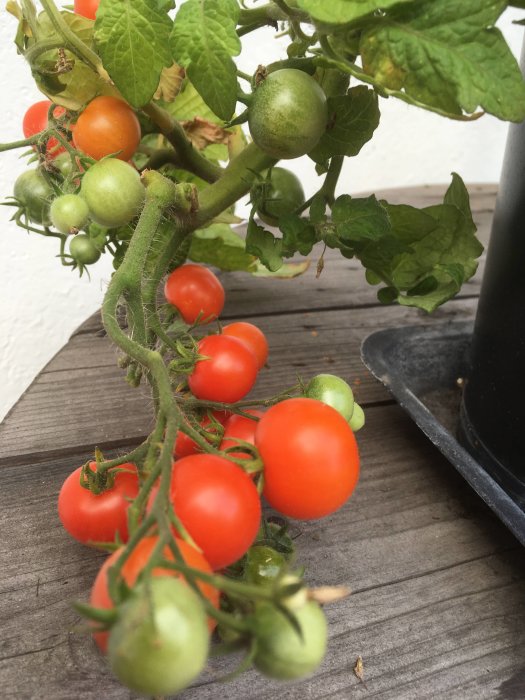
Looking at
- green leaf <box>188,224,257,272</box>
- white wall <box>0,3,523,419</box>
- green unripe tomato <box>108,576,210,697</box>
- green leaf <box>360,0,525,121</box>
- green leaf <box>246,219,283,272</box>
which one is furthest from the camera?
white wall <box>0,3,523,419</box>

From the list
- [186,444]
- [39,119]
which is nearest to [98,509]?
[186,444]

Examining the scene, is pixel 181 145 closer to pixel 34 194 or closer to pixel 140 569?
pixel 34 194

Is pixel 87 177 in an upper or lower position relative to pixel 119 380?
upper

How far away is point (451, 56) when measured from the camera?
25 centimetres

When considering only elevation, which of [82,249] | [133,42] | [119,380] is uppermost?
[133,42]

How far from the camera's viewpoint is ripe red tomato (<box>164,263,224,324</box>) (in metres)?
0.40

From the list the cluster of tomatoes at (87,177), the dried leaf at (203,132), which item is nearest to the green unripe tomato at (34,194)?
the cluster of tomatoes at (87,177)

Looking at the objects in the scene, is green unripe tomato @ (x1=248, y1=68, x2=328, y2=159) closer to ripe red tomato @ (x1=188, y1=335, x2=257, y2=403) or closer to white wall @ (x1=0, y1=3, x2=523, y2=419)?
ripe red tomato @ (x1=188, y1=335, x2=257, y2=403)

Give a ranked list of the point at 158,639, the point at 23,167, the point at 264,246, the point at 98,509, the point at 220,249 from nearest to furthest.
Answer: the point at 158,639 < the point at 98,509 < the point at 264,246 < the point at 220,249 < the point at 23,167

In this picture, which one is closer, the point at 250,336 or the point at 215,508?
the point at 215,508

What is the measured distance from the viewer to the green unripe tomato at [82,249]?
36 cm

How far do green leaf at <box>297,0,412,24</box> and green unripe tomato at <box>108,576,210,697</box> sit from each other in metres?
0.21

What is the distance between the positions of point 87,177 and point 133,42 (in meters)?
0.07

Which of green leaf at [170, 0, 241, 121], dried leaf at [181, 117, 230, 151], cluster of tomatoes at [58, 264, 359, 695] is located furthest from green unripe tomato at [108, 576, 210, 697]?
dried leaf at [181, 117, 230, 151]
